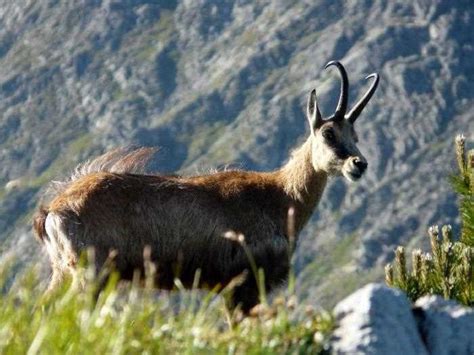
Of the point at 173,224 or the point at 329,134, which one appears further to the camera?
the point at 329,134

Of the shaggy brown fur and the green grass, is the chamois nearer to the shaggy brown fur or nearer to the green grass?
the shaggy brown fur

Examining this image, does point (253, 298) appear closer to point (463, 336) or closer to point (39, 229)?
point (39, 229)

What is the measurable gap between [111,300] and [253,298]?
8461 mm

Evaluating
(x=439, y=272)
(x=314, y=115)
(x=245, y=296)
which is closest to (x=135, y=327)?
(x=439, y=272)

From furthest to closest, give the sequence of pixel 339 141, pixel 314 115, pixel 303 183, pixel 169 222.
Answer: pixel 314 115 → pixel 339 141 → pixel 303 183 → pixel 169 222

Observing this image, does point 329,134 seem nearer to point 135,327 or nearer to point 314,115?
point 314,115

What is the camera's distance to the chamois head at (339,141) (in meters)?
17.8

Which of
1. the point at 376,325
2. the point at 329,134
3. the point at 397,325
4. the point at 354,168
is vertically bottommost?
the point at 354,168

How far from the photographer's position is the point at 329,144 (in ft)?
59.6

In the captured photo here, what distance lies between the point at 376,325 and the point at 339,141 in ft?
35.2

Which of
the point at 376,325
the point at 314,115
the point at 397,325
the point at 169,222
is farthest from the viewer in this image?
the point at 314,115

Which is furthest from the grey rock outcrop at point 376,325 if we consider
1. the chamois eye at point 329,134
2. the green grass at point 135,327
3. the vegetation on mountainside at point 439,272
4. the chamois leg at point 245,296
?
the chamois eye at point 329,134

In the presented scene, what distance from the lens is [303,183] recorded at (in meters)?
17.8

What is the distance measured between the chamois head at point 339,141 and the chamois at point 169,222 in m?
1.04
